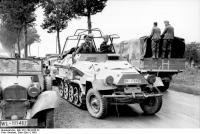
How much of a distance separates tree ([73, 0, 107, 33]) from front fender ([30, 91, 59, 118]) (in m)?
12.6

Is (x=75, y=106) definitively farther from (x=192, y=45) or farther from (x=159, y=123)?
(x=192, y=45)

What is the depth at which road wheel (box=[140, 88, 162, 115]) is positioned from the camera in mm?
8211

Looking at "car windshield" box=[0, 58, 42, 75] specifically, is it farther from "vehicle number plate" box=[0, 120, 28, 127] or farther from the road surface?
"vehicle number plate" box=[0, 120, 28, 127]

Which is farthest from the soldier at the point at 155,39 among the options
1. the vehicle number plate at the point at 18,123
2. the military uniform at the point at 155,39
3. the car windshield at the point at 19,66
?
the vehicle number plate at the point at 18,123

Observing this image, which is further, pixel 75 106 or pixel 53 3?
pixel 53 3

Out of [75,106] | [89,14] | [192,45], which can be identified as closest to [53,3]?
[89,14]

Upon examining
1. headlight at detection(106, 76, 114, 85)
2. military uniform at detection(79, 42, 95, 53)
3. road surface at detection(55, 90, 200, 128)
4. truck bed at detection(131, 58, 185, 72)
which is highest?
military uniform at detection(79, 42, 95, 53)

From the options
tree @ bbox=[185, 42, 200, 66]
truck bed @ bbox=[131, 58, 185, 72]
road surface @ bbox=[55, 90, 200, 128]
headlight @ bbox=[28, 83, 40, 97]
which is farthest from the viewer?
tree @ bbox=[185, 42, 200, 66]

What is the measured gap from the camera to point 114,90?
7945 mm

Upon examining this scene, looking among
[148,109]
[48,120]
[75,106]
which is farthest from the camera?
[75,106]

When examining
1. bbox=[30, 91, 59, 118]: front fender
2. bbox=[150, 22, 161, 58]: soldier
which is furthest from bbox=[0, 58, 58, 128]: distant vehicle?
bbox=[150, 22, 161, 58]: soldier

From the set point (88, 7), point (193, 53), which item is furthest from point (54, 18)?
point (193, 53)

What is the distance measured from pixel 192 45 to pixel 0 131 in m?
23.4

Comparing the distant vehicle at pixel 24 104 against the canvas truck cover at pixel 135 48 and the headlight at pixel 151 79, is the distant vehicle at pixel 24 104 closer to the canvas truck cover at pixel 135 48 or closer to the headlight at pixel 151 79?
the headlight at pixel 151 79
